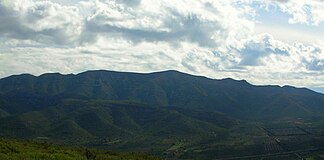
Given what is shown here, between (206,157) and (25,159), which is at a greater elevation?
(25,159)

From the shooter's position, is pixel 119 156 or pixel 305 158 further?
pixel 305 158

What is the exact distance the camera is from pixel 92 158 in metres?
56.6

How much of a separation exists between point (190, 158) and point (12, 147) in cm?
13966

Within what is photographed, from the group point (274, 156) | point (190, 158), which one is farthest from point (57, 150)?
point (274, 156)

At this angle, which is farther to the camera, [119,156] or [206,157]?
[206,157]

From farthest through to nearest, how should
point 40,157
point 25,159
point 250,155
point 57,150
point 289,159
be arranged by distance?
point 250,155, point 289,159, point 57,150, point 40,157, point 25,159

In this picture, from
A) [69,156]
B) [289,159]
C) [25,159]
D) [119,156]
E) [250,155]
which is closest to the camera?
[25,159]

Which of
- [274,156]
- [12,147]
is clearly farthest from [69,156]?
[274,156]

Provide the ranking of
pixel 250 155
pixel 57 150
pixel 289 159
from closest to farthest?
pixel 57 150 → pixel 289 159 → pixel 250 155

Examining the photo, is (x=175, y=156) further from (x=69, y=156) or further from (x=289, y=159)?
(x=69, y=156)

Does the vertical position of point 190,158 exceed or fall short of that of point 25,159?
it falls short

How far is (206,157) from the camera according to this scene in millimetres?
193250

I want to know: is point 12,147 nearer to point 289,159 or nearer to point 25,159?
point 25,159

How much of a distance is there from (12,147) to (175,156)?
141748mm
